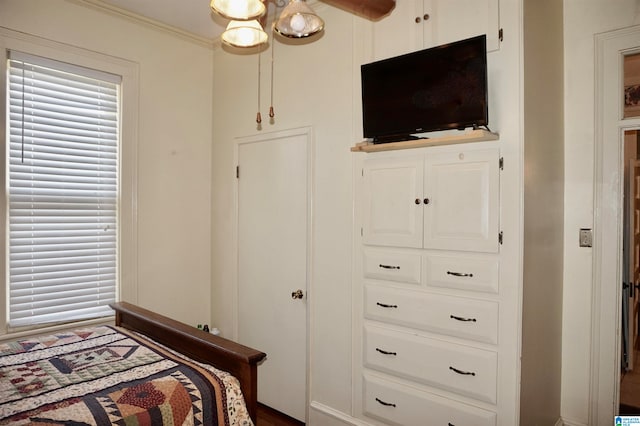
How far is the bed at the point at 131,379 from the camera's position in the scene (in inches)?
59.3

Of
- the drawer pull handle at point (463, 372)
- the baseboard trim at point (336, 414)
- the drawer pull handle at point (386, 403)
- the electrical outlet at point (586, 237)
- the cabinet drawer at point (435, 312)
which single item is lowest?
the baseboard trim at point (336, 414)

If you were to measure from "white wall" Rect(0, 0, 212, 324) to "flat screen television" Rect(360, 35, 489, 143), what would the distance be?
178 centimetres

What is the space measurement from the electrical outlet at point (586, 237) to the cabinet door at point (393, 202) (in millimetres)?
1060

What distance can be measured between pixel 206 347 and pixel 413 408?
1208mm

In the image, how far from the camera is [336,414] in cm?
279

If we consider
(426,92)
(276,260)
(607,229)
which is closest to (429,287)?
(426,92)

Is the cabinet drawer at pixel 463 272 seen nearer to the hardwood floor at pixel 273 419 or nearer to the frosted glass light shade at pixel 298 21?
the frosted glass light shade at pixel 298 21

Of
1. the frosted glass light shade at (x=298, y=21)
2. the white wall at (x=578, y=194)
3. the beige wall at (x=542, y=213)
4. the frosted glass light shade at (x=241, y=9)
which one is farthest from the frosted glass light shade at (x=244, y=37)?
the white wall at (x=578, y=194)

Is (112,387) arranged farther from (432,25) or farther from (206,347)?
(432,25)

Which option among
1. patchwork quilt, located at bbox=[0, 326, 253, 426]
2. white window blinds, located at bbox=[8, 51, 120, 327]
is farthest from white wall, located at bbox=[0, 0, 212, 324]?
patchwork quilt, located at bbox=[0, 326, 253, 426]

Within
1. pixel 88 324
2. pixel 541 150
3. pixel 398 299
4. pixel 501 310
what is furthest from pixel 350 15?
pixel 88 324

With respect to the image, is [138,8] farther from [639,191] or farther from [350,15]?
[639,191]

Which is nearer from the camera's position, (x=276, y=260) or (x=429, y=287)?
(x=429, y=287)

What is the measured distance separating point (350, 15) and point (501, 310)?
2.00 m
